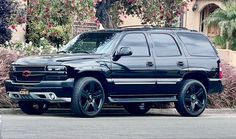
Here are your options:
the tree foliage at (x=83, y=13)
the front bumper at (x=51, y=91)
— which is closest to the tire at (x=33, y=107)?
the front bumper at (x=51, y=91)

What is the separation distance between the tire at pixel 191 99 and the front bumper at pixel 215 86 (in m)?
0.31

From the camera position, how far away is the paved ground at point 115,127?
43.8 feet

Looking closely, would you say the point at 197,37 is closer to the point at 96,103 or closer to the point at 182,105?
the point at 182,105

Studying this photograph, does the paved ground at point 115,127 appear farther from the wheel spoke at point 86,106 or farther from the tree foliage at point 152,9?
the tree foliage at point 152,9

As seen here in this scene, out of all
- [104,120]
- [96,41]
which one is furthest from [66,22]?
[104,120]

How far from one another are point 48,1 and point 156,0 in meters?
3.14

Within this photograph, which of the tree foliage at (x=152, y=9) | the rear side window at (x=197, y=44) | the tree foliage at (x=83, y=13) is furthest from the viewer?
the tree foliage at (x=152, y=9)

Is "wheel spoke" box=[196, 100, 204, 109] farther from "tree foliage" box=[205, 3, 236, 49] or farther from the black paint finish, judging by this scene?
"tree foliage" box=[205, 3, 236, 49]

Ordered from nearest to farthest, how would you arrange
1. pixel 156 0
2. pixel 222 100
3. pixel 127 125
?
pixel 127 125 → pixel 222 100 → pixel 156 0

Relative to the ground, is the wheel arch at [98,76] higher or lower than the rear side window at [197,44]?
lower

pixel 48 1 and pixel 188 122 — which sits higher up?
Result: pixel 48 1

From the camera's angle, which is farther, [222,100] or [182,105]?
[222,100]

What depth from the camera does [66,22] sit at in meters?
25.9

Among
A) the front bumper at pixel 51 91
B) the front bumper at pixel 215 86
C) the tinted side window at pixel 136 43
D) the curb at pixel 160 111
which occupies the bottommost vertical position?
the curb at pixel 160 111
